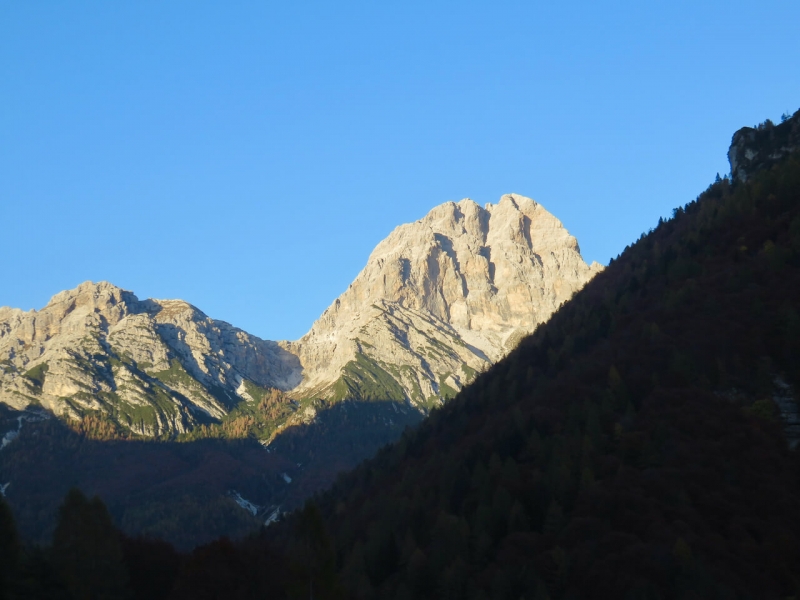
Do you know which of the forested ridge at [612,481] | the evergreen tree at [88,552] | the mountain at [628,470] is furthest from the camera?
the mountain at [628,470]

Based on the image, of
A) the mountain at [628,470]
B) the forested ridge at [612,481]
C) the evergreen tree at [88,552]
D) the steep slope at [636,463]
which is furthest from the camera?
the steep slope at [636,463]

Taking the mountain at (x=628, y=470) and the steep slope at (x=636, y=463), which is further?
the steep slope at (x=636, y=463)

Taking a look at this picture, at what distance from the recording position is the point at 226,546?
8800cm

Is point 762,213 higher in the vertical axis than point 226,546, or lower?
higher

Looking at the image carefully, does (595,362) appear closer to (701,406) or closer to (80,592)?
(701,406)

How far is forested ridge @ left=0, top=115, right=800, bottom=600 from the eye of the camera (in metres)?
89.2

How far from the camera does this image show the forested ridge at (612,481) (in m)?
89.2

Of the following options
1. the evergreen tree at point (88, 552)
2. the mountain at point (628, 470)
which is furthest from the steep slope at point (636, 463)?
the evergreen tree at point (88, 552)

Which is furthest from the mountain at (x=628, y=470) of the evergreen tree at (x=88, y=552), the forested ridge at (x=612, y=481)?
the evergreen tree at (x=88, y=552)

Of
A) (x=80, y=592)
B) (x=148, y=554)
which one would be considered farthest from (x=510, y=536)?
(x=80, y=592)

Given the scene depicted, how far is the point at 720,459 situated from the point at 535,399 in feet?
143

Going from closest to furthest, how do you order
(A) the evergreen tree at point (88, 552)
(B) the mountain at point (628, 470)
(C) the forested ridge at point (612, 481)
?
(A) the evergreen tree at point (88, 552)
(C) the forested ridge at point (612, 481)
(B) the mountain at point (628, 470)

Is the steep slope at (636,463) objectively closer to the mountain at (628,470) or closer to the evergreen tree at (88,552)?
the mountain at (628,470)

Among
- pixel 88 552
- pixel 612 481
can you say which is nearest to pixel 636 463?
pixel 612 481
